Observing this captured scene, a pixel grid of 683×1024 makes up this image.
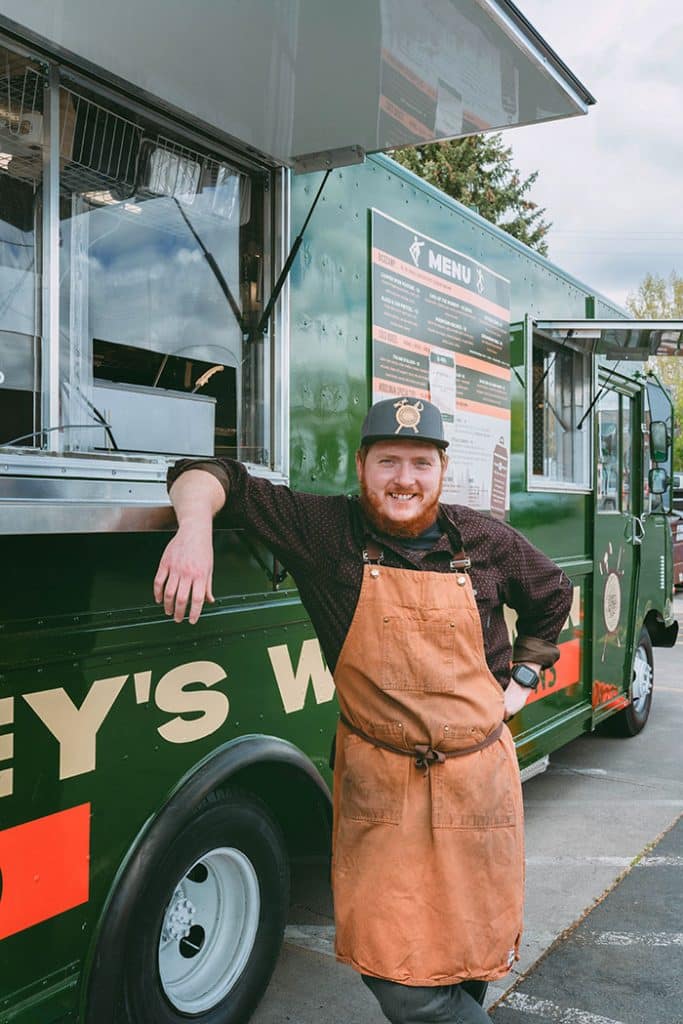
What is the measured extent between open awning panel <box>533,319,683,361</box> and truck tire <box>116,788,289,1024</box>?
297 centimetres

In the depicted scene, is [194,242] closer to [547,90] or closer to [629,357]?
[547,90]

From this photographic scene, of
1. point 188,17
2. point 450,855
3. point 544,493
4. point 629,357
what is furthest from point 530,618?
point 629,357

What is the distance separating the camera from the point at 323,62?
227 centimetres

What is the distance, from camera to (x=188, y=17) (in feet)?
6.86

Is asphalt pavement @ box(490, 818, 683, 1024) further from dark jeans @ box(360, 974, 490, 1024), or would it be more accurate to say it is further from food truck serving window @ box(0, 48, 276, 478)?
food truck serving window @ box(0, 48, 276, 478)

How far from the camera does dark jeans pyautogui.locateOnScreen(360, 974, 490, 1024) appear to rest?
210cm

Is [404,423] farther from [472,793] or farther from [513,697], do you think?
[472,793]

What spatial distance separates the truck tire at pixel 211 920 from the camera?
7.98 ft

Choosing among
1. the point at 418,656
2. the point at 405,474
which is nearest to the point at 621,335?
the point at 405,474

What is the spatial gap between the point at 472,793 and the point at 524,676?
1.56 feet

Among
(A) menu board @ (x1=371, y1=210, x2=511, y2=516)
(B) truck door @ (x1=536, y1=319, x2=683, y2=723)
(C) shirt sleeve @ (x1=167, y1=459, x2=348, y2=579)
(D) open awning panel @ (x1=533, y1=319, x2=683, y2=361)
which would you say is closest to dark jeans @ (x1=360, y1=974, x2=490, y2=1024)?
(C) shirt sleeve @ (x1=167, y1=459, x2=348, y2=579)

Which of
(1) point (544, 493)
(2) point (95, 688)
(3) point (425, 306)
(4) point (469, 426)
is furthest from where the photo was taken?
(1) point (544, 493)

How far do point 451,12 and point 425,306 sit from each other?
1.55 meters

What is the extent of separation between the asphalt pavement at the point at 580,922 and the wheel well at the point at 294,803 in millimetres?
348
